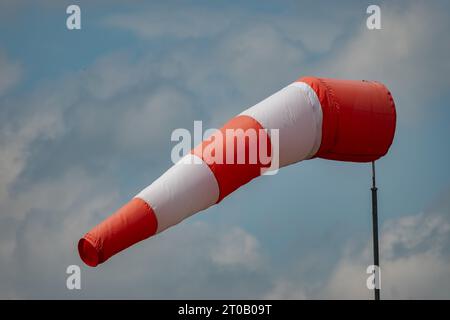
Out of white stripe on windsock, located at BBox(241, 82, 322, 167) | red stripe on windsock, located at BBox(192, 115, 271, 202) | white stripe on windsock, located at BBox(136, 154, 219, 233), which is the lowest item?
white stripe on windsock, located at BBox(136, 154, 219, 233)

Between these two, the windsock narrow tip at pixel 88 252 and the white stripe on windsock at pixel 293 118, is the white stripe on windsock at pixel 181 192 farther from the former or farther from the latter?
the white stripe on windsock at pixel 293 118

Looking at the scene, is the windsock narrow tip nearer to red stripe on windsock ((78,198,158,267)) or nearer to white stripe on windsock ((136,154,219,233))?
red stripe on windsock ((78,198,158,267))

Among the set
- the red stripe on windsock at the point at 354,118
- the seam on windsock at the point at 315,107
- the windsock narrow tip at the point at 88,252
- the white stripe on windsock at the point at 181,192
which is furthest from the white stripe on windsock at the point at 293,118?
the windsock narrow tip at the point at 88,252

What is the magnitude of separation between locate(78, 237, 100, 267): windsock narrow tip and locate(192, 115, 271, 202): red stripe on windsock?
2.41 m

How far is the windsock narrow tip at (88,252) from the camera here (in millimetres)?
16844

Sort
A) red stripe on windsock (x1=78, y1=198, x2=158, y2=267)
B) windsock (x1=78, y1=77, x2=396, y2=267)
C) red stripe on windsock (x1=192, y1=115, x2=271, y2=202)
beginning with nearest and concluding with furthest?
red stripe on windsock (x1=78, y1=198, x2=158, y2=267)
windsock (x1=78, y1=77, x2=396, y2=267)
red stripe on windsock (x1=192, y1=115, x2=271, y2=202)

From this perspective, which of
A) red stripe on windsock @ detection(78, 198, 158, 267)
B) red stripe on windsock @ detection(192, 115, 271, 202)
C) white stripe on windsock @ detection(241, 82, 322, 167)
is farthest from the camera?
white stripe on windsock @ detection(241, 82, 322, 167)

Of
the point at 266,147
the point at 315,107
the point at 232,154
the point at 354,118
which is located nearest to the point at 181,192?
the point at 232,154

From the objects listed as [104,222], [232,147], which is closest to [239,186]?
[232,147]

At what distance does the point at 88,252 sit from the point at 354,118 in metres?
5.61

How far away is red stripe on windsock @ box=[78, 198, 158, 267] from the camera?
16828mm

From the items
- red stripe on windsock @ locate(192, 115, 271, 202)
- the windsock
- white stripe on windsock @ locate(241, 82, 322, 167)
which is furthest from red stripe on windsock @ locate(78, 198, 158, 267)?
white stripe on windsock @ locate(241, 82, 322, 167)

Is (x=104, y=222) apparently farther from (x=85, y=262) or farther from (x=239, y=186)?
(x=239, y=186)
